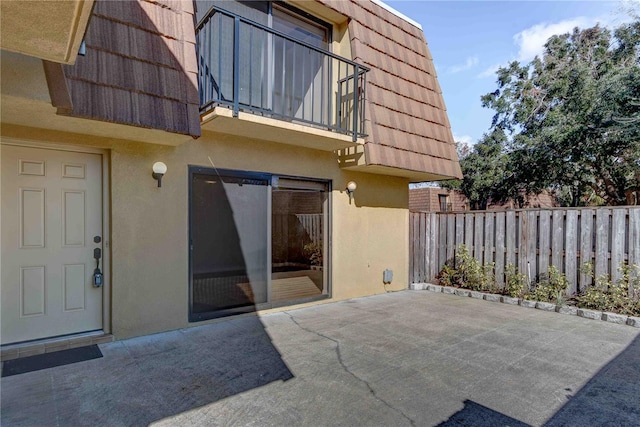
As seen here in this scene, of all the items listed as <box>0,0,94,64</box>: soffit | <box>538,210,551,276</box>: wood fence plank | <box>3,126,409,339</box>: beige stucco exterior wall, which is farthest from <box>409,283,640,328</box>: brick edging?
<box>0,0,94,64</box>: soffit

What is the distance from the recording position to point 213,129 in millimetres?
4789

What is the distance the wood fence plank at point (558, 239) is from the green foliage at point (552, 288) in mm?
111

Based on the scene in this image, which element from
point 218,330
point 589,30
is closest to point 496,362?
point 218,330

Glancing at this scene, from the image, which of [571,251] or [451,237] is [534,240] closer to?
[571,251]

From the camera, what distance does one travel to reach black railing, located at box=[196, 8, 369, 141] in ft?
15.5

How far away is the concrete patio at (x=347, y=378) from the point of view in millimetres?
2705

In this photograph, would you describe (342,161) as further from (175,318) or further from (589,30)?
(589,30)

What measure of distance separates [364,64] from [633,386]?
539cm

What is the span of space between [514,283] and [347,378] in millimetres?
4518

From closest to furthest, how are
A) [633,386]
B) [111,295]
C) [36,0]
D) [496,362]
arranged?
1. [36,0]
2. [633,386]
3. [496,362]
4. [111,295]

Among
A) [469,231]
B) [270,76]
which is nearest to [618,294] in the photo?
[469,231]

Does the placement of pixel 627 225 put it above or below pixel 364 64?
below

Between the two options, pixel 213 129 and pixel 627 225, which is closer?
pixel 213 129

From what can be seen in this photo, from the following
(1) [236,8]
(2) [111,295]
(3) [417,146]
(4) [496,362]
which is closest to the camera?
(4) [496,362]
